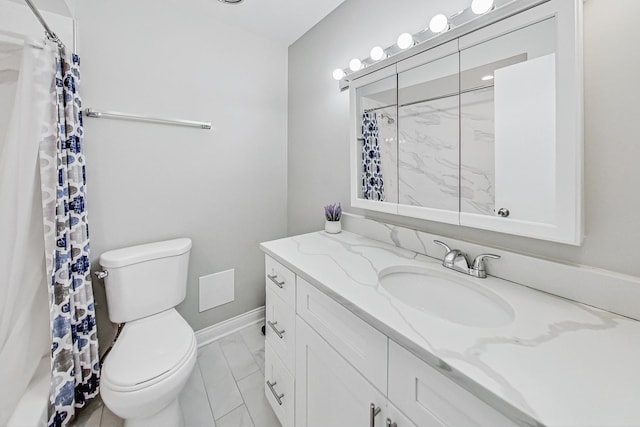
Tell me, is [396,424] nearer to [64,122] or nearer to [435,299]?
[435,299]

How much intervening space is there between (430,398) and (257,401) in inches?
48.0

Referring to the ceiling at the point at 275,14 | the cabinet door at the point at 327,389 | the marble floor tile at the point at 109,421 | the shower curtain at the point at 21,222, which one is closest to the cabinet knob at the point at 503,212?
the cabinet door at the point at 327,389

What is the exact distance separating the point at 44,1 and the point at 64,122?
481mm

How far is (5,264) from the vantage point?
89 centimetres

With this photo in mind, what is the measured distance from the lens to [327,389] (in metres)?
0.91

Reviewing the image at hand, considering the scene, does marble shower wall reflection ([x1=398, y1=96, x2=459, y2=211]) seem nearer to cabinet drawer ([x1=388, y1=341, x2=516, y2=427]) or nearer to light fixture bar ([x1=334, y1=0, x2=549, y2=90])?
light fixture bar ([x1=334, y1=0, x2=549, y2=90])

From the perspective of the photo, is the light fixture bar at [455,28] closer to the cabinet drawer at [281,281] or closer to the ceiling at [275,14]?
the ceiling at [275,14]

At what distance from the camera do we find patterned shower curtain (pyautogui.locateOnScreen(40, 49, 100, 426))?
44.0 inches

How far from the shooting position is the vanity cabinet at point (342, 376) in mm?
569

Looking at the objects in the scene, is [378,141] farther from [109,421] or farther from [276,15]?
[109,421]

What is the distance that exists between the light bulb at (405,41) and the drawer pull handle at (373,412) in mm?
1395

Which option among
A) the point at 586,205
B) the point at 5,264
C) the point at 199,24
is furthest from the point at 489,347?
the point at 199,24

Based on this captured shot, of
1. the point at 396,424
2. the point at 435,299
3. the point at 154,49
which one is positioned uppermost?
the point at 154,49

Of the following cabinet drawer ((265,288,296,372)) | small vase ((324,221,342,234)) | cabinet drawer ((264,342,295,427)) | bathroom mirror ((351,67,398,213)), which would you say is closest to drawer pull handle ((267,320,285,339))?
cabinet drawer ((265,288,296,372))
